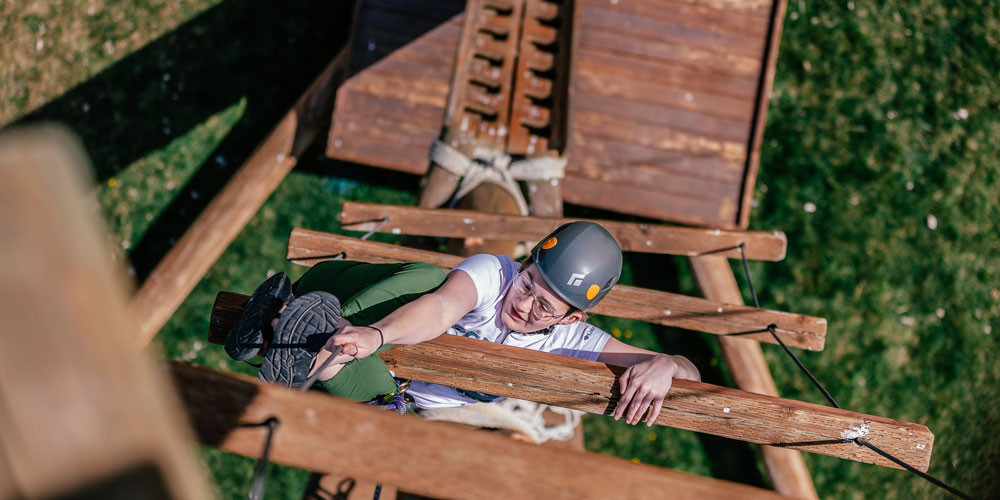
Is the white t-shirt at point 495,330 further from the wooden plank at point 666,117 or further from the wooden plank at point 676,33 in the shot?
the wooden plank at point 676,33

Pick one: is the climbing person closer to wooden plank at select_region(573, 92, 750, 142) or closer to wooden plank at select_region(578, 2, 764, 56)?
wooden plank at select_region(573, 92, 750, 142)

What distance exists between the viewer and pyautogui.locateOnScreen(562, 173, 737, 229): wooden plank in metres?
5.16

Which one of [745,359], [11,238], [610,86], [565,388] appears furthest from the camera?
[610,86]

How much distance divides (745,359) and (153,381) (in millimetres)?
4679

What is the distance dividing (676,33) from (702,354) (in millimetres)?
2793

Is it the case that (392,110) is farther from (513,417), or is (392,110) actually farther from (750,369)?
(750,369)

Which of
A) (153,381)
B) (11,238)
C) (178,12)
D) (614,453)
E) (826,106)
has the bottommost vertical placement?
(614,453)

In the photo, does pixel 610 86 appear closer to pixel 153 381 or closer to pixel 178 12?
pixel 178 12

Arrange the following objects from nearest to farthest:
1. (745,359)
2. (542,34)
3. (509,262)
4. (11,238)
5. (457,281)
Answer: (11,238) → (457,281) → (509,262) → (542,34) → (745,359)

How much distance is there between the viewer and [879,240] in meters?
5.63

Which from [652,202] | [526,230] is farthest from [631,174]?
[526,230]

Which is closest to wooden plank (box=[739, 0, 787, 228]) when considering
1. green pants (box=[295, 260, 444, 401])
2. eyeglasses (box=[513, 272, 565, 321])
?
eyeglasses (box=[513, 272, 565, 321])

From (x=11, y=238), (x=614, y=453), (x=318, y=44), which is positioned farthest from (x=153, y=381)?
(x=318, y=44)

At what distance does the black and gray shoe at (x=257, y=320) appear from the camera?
84.3 inches
